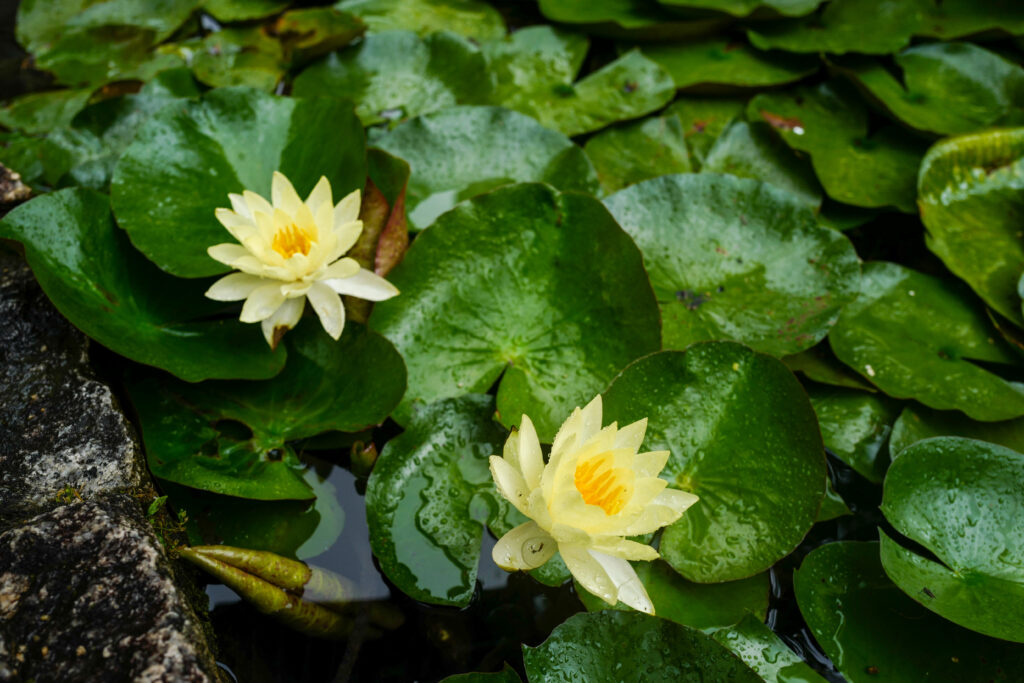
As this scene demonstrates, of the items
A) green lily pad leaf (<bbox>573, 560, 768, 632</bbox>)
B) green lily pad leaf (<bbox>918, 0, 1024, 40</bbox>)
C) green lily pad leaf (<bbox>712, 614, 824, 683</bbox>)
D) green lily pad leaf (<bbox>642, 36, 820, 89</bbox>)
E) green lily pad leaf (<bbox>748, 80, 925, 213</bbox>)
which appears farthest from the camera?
green lily pad leaf (<bbox>918, 0, 1024, 40</bbox>)

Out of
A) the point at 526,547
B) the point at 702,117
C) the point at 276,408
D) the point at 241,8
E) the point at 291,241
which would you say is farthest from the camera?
the point at 241,8

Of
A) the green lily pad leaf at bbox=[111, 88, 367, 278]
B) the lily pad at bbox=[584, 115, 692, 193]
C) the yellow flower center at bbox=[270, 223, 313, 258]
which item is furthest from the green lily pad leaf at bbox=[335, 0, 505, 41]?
the yellow flower center at bbox=[270, 223, 313, 258]

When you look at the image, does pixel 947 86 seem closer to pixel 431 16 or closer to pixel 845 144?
pixel 845 144

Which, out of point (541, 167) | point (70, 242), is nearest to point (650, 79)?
point (541, 167)

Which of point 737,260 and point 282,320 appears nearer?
point 282,320

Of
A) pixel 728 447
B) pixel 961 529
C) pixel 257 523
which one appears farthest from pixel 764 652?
pixel 257 523

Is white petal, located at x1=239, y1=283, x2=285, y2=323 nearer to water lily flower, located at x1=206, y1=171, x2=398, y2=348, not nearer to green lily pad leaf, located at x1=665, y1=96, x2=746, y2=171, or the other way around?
water lily flower, located at x1=206, y1=171, x2=398, y2=348
